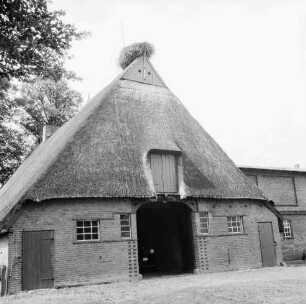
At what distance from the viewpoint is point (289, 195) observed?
27.2m

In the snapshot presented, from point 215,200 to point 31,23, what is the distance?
11.8 metres

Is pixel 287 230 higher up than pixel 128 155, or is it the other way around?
pixel 128 155

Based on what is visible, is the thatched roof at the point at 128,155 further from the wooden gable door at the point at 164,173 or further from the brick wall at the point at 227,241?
the brick wall at the point at 227,241

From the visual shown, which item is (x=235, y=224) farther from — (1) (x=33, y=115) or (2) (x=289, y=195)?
(1) (x=33, y=115)

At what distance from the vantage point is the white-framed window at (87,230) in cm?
1579

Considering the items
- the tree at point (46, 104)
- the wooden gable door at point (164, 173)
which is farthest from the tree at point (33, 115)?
the wooden gable door at point (164, 173)

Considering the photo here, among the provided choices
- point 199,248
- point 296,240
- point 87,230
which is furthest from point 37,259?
point 296,240

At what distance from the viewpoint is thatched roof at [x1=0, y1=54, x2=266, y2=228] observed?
52.3 feet

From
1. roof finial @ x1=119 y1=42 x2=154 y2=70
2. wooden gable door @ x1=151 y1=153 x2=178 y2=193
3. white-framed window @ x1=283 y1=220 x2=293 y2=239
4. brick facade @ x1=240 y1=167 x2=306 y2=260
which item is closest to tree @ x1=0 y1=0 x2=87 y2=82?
wooden gable door @ x1=151 y1=153 x2=178 y2=193

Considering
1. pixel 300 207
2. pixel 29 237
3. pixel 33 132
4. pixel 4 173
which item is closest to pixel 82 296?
pixel 29 237

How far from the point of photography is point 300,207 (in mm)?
27141

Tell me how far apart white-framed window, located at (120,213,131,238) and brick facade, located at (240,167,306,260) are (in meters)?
11.5

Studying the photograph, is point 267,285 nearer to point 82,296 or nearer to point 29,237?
point 82,296

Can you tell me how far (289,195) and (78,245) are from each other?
17165mm
